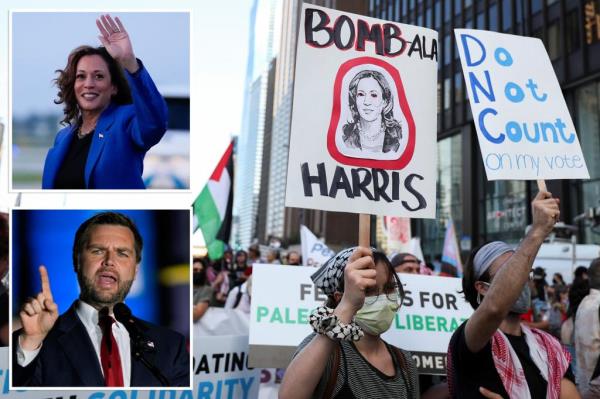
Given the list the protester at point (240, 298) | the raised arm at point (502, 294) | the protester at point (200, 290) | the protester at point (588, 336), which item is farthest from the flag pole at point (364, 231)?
the protester at point (240, 298)

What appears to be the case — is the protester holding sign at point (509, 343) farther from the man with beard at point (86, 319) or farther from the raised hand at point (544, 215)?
the man with beard at point (86, 319)

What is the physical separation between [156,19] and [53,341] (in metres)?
1.17

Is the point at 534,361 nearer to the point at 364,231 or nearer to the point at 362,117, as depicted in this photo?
the point at 364,231

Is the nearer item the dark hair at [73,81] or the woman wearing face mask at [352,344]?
the woman wearing face mask at [352,344]

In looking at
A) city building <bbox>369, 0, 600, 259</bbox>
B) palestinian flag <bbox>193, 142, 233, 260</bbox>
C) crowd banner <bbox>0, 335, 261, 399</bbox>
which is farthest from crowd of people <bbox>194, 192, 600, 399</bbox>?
city building <bbox>369, 0, 600, 259</bbox>

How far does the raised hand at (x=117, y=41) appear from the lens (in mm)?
2133

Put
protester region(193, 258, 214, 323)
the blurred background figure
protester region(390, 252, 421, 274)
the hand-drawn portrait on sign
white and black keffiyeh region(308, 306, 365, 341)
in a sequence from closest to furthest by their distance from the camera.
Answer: white and black keffiyeh region(308, 306, 365, 341), the blurred background figure, the hand-drawn portrait on sign, protester region(390, 252, 421, 274), protester region(193, 258, 214, 323)

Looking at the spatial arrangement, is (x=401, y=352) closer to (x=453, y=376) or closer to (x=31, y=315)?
(x=453, y=376)

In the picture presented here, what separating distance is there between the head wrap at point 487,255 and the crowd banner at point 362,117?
0.26 m

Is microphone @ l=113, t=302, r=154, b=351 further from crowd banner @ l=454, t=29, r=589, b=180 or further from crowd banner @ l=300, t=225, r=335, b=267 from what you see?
crowd banner @ l=300, t=225, r=335, b=267

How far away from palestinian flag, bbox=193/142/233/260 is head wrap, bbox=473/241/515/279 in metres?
6.65

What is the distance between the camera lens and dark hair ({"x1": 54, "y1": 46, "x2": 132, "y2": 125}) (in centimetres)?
210

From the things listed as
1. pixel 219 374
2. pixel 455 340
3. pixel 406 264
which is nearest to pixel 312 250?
pixel 406 264

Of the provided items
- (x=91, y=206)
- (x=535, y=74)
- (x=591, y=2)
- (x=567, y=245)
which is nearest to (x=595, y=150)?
(x=591, y=2)
